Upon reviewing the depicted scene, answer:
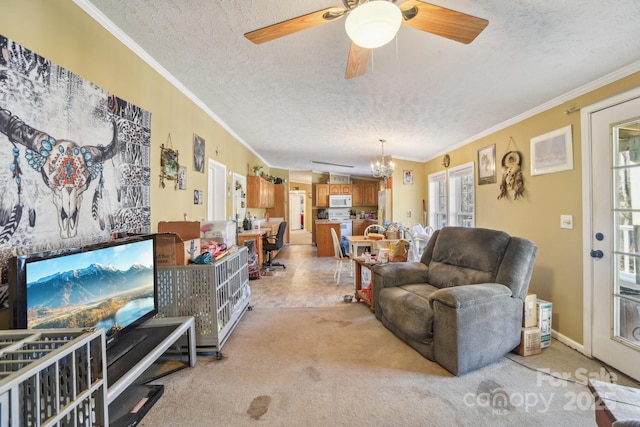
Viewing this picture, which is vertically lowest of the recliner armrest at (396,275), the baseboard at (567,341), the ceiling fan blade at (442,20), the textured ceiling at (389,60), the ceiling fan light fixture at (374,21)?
the baseboard at (567,341)

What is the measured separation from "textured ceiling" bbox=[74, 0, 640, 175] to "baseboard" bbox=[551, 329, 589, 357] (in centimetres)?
224

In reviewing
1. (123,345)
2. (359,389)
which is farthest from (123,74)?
(359,389)

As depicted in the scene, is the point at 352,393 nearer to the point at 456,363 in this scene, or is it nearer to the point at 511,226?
the point at 456,363

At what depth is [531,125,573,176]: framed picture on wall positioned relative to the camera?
2346mm

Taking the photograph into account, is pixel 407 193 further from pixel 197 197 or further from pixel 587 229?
pixel 197 197

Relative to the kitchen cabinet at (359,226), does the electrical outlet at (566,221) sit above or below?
above

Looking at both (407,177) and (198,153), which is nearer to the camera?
(198,153)

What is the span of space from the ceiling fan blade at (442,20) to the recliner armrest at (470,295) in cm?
163

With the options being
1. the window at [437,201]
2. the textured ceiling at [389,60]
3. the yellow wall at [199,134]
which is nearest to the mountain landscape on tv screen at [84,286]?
the yellow wall at [199,134]

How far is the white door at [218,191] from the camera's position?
3766mm

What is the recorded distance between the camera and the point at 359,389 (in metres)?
1.71

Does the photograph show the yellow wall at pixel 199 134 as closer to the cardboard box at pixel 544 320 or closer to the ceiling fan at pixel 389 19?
the cardboard box at pixel 544 320

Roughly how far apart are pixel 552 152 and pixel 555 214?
2.02ft

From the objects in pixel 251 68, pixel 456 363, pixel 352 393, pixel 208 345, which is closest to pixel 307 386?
pixel 352 393
